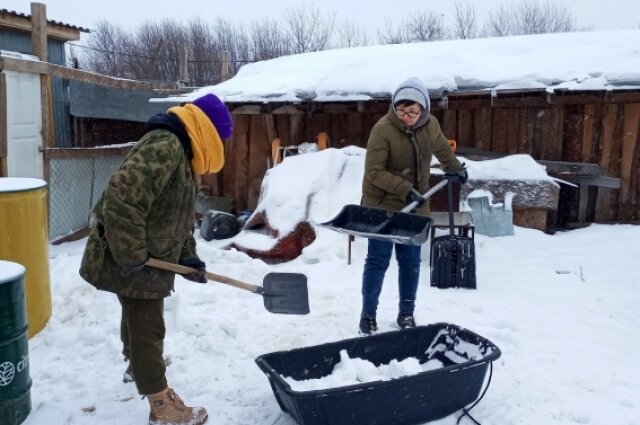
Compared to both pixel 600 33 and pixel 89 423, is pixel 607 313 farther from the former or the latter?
pixel 600 33

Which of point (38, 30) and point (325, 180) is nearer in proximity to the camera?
point (38, 30)

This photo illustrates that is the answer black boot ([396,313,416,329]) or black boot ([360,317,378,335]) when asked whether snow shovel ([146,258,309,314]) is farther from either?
black boot ([396,313,416,329])

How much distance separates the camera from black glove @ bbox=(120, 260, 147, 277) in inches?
104

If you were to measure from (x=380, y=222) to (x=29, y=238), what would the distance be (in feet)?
8.02

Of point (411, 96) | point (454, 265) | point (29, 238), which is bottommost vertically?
point (454, 265)

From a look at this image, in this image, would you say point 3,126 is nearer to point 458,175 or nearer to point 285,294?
point 285,294

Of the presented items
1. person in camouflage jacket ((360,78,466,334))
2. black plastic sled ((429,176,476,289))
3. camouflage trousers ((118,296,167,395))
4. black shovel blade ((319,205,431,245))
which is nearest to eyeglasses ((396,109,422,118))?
person in camouflage jacket ((360,78,466,334))

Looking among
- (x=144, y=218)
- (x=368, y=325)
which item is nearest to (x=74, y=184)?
(x=368, y=325)

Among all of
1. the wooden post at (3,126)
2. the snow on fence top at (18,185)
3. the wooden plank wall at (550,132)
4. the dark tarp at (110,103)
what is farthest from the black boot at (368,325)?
the dark tarp at (110,103)

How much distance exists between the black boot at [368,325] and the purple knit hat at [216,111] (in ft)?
6.29

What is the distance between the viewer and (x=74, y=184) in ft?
24.3

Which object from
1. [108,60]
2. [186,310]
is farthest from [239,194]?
[108,60]

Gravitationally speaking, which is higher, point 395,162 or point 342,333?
point 395,162

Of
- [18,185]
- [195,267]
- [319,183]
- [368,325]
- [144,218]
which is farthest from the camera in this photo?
[319,183]
